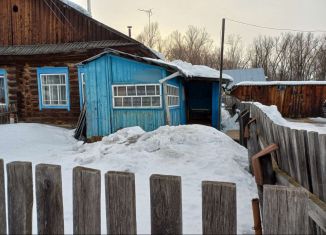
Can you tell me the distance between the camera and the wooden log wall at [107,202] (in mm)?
1360

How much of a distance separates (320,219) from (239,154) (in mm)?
4949

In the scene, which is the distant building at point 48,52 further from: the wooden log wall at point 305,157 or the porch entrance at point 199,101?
→ the wooden log wall at point 305,157

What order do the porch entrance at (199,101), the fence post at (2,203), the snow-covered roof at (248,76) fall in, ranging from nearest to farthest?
the fence post at (2,203)
the porch entrance at (199,101)
the snow-covered roof at (248,76)

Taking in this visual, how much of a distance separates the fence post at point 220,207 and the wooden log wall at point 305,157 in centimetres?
56

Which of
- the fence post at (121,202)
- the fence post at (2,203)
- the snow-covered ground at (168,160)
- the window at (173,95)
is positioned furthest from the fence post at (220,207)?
the window at (173,95)

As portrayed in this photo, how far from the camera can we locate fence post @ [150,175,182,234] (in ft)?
4.65

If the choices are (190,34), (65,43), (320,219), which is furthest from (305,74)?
(320,219)

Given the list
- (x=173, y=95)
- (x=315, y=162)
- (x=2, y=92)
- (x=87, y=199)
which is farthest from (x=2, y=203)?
(x=2, y=92)

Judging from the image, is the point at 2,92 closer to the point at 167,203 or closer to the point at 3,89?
the point at 3,89

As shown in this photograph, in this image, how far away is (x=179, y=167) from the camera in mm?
5645

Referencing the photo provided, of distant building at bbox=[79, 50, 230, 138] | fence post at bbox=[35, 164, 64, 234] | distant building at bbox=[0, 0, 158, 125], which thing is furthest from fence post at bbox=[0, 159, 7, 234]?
distant building at bbox=[0, 0, 158, 125]

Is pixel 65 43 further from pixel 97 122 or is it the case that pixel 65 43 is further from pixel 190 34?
→ pixel 190 34

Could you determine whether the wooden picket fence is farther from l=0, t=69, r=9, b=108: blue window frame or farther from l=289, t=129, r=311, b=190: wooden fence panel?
l=0, t=69, r=9, b=108: blue window frame

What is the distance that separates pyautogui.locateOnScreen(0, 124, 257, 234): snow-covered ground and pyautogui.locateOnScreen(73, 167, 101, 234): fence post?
1.72 metres
